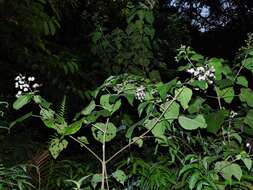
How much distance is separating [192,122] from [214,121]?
23 centimetres

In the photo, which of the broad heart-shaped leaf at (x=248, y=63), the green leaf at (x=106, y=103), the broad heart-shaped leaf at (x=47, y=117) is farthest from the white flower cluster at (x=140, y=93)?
the broad heart-shaped leaf at (x=248, y=63)

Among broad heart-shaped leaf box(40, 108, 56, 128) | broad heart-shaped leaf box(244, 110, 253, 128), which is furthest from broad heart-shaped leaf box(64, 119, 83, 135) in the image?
broad heart-shaped leaf box(244, 110, 253, 128)

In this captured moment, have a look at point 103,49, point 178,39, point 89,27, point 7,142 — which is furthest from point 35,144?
point 178,39

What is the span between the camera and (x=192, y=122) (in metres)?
2.01

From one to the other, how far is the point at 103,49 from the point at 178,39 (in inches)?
51.2

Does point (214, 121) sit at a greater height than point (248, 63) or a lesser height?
lesser

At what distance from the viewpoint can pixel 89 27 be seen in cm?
600

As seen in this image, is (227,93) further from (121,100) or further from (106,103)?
(121,100)

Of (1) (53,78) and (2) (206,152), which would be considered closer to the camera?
(2) (206,152)

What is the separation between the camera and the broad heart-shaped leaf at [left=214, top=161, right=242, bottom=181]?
200 cm

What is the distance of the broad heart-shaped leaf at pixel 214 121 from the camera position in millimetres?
2178

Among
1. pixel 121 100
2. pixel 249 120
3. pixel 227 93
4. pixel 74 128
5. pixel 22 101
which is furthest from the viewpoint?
pixel 121 100

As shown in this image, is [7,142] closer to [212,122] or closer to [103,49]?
[103,49]

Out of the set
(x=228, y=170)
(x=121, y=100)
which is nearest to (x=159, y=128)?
(x=228, y=170)
